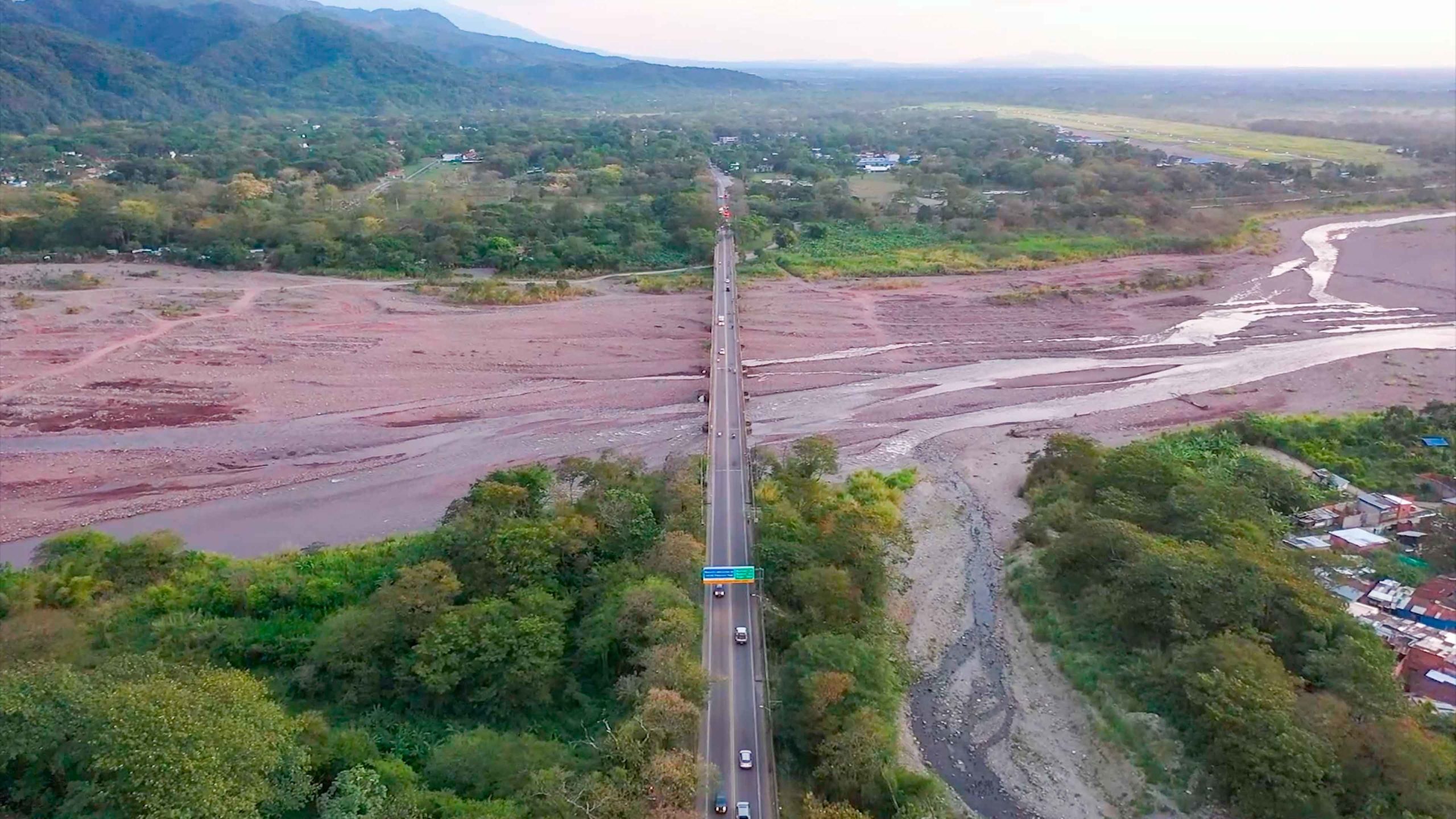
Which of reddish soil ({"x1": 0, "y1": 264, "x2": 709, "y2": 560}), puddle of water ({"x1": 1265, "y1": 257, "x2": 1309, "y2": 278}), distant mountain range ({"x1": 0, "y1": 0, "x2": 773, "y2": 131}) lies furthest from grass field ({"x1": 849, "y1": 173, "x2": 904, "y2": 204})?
distant mountain range ({"x1": 0, "y1": 0, "x2": 773, "y2": 131})

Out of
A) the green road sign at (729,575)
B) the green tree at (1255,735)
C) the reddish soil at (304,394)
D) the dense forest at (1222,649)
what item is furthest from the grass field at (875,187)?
the green tree at (1255,735)

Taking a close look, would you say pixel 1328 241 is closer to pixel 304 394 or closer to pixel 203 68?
pixel 304 394

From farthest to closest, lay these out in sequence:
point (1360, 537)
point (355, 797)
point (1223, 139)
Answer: point (1223, 139) < point (1360, 537) < point (355, 797)

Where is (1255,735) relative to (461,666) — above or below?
above

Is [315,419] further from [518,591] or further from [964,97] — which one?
[964,97]

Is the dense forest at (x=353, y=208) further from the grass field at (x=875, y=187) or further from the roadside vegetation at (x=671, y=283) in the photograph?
the grass field at (x=875, y=187)

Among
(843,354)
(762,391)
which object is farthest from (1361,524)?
(843,354)
